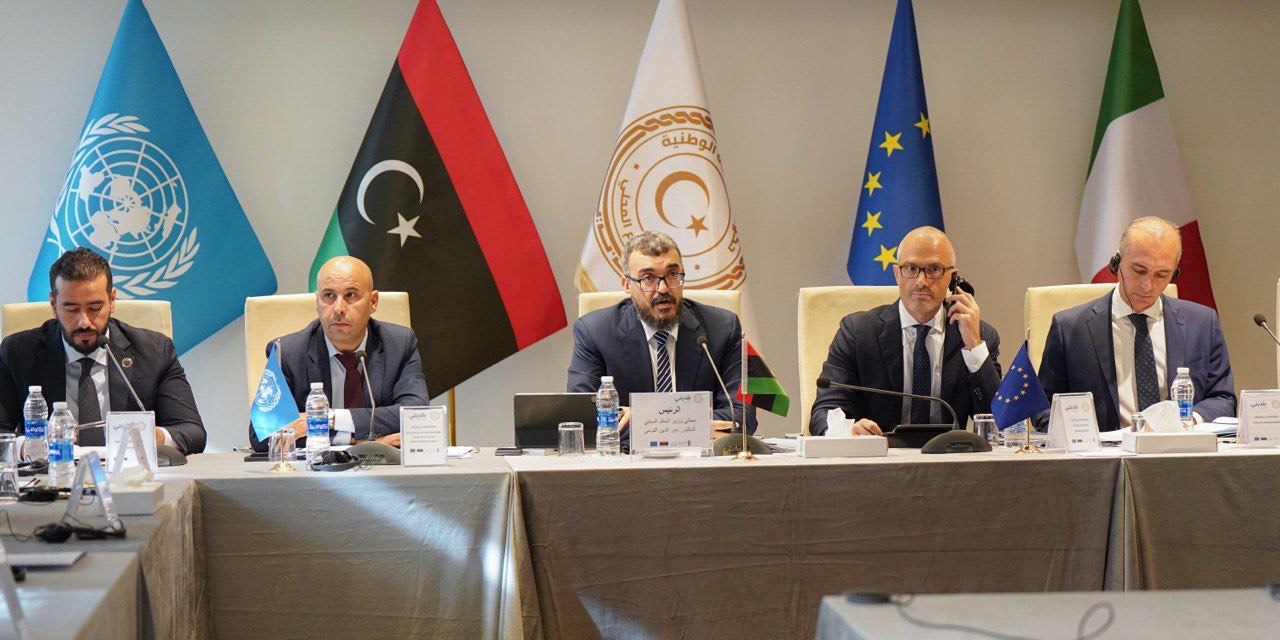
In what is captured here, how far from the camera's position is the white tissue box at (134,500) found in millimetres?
2021

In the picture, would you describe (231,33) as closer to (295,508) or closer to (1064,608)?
(295,508)

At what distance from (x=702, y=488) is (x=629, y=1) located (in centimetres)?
288

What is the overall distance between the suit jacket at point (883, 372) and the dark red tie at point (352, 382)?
1404 mm

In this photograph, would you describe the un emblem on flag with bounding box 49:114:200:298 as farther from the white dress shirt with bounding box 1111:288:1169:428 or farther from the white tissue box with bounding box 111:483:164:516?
the white dress shirt with bounding box 1111:288:1169:428

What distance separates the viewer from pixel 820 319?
3918 mm

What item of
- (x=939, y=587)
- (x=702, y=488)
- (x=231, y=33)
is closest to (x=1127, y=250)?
(x=939, y=587)

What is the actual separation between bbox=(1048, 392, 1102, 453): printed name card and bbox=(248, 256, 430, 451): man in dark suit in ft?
5.99

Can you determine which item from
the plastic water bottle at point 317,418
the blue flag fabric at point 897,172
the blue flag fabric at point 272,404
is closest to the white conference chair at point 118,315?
the blue flag fabric at point 272,404

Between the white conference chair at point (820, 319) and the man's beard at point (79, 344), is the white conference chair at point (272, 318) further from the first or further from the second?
the white conference chair at point (820, 319)

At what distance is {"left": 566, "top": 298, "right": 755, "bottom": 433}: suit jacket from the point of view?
3.59 m

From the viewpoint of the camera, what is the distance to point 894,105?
4.63 m

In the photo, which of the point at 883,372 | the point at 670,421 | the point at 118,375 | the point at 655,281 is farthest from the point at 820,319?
the point at 118,375

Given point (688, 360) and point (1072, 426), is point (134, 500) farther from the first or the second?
point (1072, 426)

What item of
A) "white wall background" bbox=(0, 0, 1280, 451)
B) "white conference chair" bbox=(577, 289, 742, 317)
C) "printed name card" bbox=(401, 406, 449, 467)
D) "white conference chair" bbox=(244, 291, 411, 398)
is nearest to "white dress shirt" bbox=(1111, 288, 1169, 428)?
"white conference chair" bbox=(577, 289, 742, 317)
